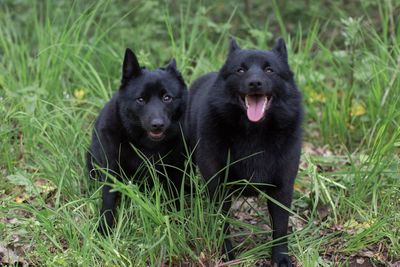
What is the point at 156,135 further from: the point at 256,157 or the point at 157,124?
the point at 256,157

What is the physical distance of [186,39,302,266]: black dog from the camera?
3762mm

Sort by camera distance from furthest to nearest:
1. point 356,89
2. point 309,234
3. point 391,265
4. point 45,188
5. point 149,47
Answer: point 149,47, point 356,89, point 45,188, point 309,234, point 391,265

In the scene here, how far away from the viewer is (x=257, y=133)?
3.81 m

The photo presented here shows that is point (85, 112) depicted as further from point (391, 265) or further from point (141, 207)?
point (391, 265)

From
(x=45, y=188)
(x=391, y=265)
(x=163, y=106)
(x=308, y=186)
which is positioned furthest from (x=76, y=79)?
(x=391, y=265)

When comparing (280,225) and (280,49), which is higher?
(280,49)

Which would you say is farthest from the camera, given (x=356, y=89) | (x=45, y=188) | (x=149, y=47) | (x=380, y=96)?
(x=149, y=47)

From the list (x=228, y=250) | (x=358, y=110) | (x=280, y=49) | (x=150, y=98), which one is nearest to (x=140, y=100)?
(x=150, y=98)

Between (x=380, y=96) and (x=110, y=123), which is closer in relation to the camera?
(x=110, y=123)

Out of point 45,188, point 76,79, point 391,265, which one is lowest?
point 391,265

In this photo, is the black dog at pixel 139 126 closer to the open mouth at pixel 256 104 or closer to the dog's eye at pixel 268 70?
the open mouth at pixel 256 104

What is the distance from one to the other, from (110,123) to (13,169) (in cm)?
97

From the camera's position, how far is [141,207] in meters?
3.61

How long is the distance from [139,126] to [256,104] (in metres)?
0.84
